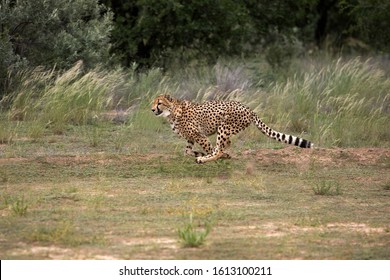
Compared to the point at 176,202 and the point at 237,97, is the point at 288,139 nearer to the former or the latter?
the point at 176,202

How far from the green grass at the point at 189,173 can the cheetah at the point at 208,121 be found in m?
0.26

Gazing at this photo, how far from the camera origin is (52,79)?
595 inches

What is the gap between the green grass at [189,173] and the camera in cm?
790

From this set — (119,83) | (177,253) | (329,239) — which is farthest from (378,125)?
(177,253)

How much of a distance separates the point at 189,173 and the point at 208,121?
851mm

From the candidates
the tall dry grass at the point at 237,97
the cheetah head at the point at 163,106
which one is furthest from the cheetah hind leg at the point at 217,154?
the tall dry grass at the point at 237,97

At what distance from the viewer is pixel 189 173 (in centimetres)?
1150

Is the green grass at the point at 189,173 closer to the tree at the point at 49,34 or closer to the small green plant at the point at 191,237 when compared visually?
the small green plant at the point at 191,237

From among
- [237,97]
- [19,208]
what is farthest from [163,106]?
[19,208]

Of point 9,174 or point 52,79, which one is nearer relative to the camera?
point 9,174

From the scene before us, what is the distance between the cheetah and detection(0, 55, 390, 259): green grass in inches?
10.2

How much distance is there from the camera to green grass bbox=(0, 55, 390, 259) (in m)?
7.90

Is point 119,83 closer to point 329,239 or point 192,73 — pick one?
point 192,73
